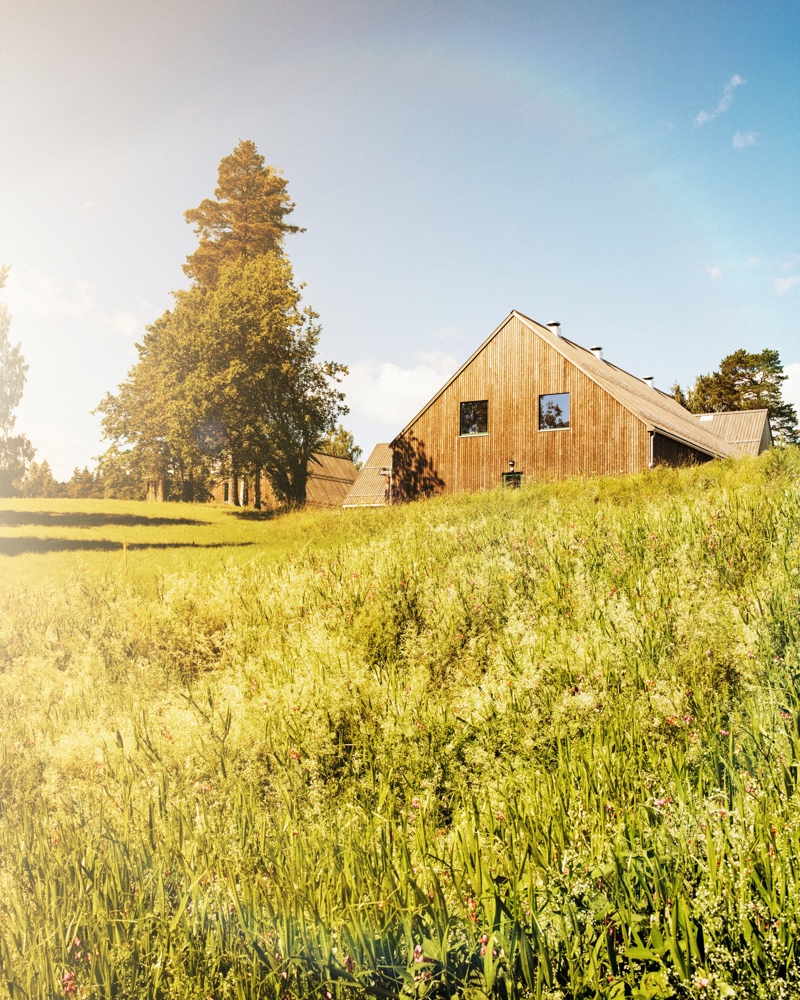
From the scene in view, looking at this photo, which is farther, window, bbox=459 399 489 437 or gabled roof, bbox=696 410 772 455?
gabled roof, bbox=696 410 772 455

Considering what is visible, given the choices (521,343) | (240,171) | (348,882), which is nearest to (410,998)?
(348,882)

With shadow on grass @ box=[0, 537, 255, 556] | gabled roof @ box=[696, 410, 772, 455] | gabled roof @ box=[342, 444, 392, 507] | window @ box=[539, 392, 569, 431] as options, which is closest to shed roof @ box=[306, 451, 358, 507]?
gabled roof @ box=[342, 444, 392, 507]

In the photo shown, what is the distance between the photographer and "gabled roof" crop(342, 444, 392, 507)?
122 ft

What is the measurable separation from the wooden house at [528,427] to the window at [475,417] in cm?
4

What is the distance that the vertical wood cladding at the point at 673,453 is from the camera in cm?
2028

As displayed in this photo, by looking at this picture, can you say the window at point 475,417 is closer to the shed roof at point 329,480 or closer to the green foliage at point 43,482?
the shed roof at point 329,480

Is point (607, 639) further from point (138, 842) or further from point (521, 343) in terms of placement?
point (521, 343)

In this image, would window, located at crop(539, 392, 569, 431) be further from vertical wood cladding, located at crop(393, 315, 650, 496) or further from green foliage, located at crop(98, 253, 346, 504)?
green foliage, located at crop(98, 253, 346, 504)

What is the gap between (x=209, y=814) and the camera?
3197 millimetres

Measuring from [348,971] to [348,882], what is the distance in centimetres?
45

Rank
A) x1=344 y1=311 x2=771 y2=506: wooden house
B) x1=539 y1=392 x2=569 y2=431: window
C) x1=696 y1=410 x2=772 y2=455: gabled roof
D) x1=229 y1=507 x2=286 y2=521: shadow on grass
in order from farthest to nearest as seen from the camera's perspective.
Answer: x1=696 y1=410 x2=772 y2=455: gabled roof < x1=229 y1=507 x2=286 y2=521: shadow on grass < x1=539 y1=392 x2=569 y2=431: window < x1=344 y1=311 x2=771 y2=506: wooden house

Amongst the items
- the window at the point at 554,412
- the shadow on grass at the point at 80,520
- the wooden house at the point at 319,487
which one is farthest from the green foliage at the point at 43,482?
the window at the point at 554,412

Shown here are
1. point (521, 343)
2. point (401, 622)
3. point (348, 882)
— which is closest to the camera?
point (348, 882)

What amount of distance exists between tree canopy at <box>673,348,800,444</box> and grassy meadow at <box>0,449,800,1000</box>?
202ft
